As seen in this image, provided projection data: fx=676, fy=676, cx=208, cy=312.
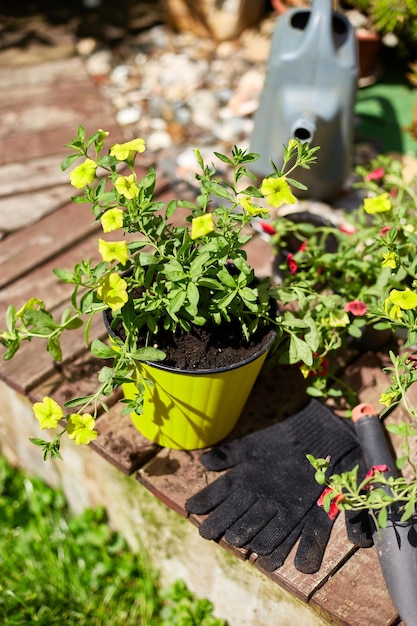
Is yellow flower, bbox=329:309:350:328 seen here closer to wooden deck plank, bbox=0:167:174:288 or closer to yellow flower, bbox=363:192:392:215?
yellow flower, bbox=363:192:392:215

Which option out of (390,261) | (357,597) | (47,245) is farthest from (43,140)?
(357,597)

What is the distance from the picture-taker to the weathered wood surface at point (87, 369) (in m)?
1.42

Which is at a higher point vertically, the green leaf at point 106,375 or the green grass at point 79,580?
the green leaf at point 106,375

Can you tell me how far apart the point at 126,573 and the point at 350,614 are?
780 millimetres

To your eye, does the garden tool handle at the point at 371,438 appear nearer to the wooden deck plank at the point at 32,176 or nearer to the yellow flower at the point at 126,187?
the yellow flower at the point at 126,187

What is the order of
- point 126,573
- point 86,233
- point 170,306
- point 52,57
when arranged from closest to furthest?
point 170,306
point 126,573
point 86,233
point 52,57

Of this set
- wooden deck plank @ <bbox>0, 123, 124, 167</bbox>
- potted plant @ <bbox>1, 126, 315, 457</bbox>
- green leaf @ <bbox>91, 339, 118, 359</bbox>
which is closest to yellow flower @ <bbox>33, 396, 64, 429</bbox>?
potted plant @ <bbox>1, 126, 315, 457</bbox>

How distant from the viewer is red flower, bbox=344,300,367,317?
5.22 ft

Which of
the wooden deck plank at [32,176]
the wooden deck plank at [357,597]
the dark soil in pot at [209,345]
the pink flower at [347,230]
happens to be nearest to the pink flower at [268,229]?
the pink flower at [347,230]

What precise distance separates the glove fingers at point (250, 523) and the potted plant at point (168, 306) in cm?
21

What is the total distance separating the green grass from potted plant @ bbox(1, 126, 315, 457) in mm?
599

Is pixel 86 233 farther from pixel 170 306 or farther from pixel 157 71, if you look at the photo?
pixel 157 71

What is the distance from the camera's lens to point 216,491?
1.55 metres

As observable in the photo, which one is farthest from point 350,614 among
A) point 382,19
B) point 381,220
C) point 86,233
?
point 382,19
